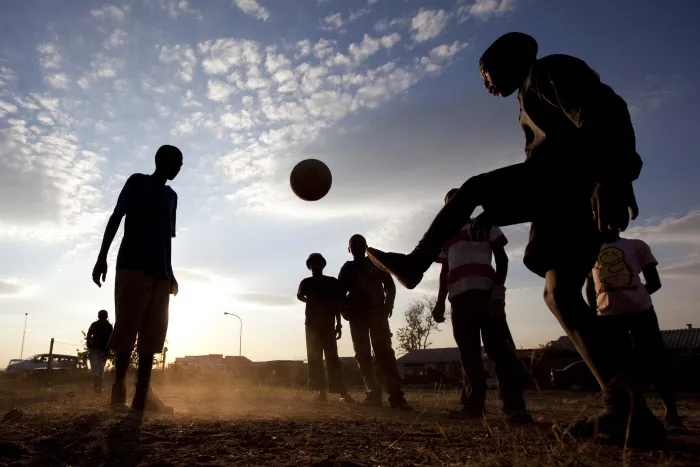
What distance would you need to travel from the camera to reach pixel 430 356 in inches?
1532

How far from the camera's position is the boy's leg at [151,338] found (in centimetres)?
384

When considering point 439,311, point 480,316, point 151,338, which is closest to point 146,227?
point 151,338

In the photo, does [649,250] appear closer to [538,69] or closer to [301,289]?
[538,69]

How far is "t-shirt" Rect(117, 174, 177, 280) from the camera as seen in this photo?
4.05m

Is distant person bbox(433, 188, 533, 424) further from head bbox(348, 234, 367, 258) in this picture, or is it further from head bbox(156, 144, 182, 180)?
head bbox(156, 144, 182, 180)

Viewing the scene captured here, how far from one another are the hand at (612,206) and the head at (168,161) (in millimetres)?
3793

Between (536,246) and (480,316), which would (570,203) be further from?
(480,316)

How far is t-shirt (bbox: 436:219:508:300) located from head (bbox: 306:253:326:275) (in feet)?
10.8

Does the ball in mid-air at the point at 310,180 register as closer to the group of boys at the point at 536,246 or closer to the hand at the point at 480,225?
the group of boys at the point at 536,246

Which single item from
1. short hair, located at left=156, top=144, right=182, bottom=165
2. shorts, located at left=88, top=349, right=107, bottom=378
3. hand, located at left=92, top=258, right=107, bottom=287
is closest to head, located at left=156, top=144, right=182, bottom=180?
short hair, located at left=156, top=144, right=182, bottom=165

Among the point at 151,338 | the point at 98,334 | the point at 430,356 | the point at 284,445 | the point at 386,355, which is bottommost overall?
the point at 284,445

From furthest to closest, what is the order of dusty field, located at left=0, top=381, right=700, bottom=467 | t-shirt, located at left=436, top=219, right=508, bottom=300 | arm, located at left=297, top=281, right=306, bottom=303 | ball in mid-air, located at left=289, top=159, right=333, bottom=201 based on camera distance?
arm, located at left=297, top=281, right=306, bottom=303
ball in mid-air, located at left=289, top=159, right=333, bottom=201
t-shirt, located at left=436, top=219, right=508, bottom=300
dusty field, located at left=0, top=381, right=700, bottom=467

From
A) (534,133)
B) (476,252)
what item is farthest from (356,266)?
(534,133)

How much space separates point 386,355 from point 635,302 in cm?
284
